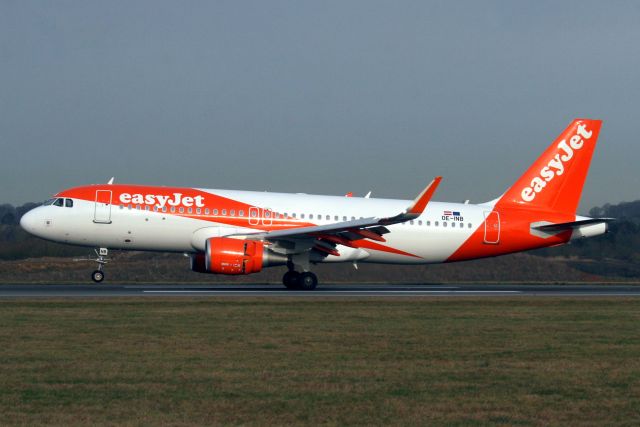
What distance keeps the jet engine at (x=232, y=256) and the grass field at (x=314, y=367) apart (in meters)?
7.61

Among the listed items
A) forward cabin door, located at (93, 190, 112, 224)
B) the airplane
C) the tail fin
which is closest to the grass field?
the airplane

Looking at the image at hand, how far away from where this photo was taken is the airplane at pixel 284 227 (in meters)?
33.5

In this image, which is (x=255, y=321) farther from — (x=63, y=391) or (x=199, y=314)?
(x=63, y=391)

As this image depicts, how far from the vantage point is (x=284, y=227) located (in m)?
35.3

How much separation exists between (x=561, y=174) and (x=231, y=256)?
50.7 feet

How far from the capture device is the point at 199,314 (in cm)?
2311

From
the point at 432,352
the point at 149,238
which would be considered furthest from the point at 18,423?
the point at 149,238

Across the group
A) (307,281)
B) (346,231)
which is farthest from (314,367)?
(307,281)

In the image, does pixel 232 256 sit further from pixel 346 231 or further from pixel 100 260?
pixel 100 260

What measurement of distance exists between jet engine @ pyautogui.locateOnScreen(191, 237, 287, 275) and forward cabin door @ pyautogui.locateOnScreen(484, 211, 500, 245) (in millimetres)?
9958

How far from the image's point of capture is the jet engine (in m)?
32.1

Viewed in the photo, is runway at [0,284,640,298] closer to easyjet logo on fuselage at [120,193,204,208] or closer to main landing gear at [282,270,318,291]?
main landing gear at [282,270,318,291]

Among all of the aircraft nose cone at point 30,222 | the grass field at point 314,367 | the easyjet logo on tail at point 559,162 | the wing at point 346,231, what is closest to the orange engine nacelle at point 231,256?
the wing at point 346,231

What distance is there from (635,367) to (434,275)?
30.7 meters
